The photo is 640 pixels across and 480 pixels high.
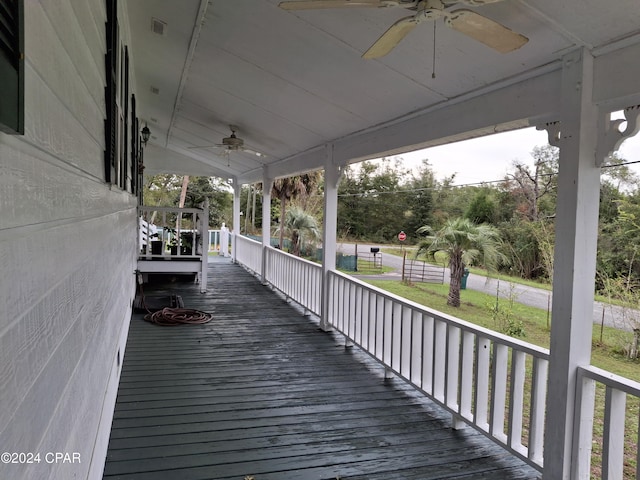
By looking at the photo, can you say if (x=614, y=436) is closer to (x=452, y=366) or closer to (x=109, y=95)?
(x=452, y=366)

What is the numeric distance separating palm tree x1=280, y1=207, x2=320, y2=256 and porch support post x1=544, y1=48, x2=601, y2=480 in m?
11.8

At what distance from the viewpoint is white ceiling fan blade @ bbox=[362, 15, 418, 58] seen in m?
1.96

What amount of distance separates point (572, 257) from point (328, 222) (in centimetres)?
351

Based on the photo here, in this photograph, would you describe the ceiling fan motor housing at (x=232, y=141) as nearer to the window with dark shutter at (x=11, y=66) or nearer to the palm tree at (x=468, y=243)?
the palm tree at (x=468, y=243)

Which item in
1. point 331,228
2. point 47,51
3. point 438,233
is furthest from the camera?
point 438,233

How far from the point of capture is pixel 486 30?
1.90 meters

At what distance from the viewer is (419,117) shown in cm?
371

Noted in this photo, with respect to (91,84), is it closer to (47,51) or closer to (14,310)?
(47,51)

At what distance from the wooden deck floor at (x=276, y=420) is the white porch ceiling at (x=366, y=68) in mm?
2117

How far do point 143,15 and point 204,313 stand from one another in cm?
396

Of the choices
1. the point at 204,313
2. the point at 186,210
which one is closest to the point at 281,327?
the point at 204,313

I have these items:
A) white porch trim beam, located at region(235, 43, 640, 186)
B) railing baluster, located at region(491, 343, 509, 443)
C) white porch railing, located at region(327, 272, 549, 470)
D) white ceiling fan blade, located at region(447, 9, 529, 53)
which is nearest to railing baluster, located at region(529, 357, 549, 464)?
white porch railing, located at region(327, 272, 549, 470)

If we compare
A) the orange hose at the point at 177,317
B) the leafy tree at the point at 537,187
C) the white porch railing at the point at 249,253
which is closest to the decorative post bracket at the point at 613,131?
the orange hose at the point at 177,317

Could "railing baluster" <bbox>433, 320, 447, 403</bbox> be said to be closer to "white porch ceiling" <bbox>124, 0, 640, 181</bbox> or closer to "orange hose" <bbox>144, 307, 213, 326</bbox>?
"white porch ceiling" <bbox>124, 0, 640, 181</bbox>
